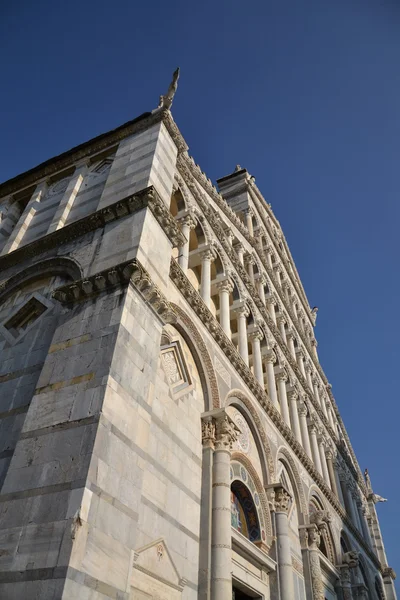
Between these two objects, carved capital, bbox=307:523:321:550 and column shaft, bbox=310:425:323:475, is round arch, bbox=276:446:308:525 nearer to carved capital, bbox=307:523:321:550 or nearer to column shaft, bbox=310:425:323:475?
carved capital, bbox=307:523:321:550

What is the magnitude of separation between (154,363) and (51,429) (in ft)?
5.75

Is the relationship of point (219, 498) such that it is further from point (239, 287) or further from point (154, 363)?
point (239, 287)

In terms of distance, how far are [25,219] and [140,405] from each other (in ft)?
25.5

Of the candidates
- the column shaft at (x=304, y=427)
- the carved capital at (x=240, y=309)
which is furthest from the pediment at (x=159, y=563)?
the column shaft at (x=304, y=427)

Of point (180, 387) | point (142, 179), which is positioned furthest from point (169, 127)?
point (180, 387)

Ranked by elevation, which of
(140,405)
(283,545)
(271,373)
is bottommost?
(140,405)

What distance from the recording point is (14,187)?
542 inches

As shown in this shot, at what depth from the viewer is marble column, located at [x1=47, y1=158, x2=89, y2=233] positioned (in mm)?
10492

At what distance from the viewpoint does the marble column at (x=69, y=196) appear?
10.5 m

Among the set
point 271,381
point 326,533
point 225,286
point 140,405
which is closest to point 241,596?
point 140,405

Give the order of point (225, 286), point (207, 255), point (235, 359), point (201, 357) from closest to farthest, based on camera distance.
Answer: point (201, 357), point (235, 359), point (207, 255), point (225, 286)

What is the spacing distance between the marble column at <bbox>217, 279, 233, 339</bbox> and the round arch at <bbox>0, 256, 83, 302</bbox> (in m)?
4.59

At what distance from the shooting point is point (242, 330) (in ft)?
43.6

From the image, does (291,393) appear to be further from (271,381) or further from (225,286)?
(225,286)
